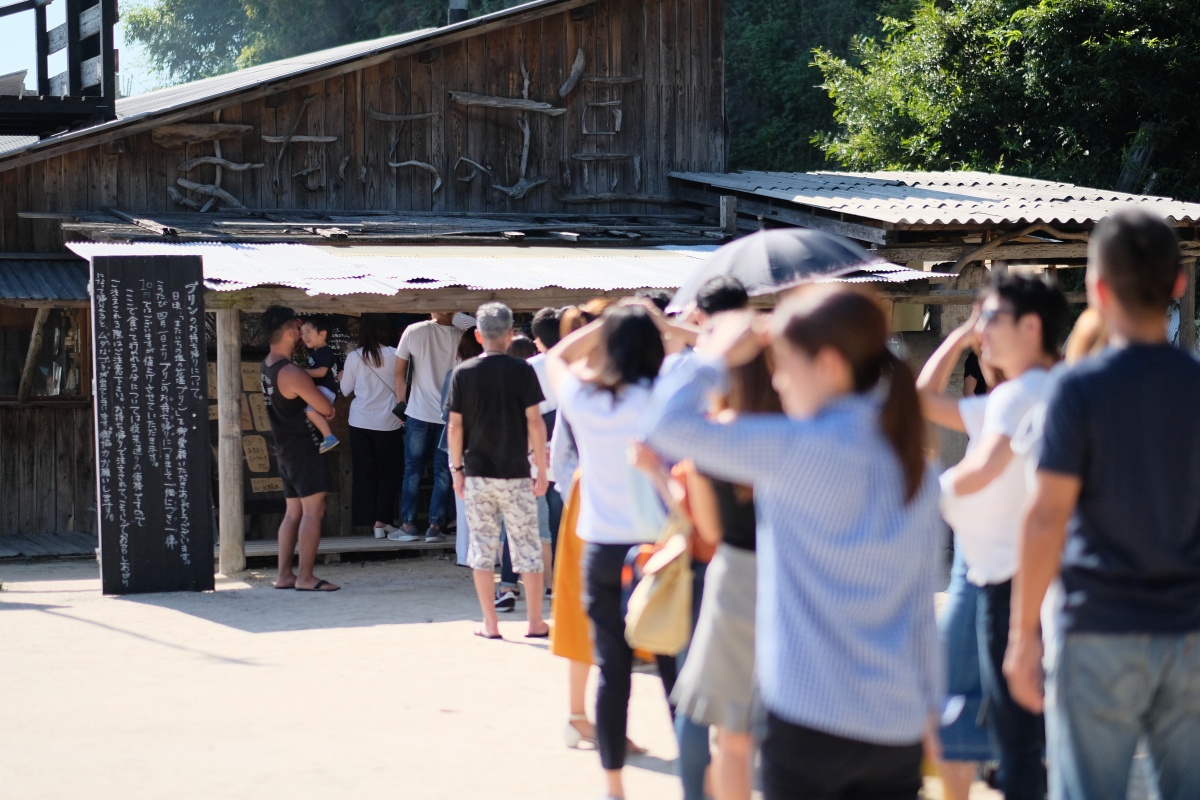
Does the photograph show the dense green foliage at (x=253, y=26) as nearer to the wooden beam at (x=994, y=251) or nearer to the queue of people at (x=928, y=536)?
the wooden beam at (x=994, y=251)

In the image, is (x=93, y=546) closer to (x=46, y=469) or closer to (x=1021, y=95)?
(x=46, y=469)

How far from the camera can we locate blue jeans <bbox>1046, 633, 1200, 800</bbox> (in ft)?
9.96

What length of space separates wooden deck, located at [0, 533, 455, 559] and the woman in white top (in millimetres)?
234

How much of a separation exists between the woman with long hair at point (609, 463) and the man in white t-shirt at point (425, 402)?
574cm

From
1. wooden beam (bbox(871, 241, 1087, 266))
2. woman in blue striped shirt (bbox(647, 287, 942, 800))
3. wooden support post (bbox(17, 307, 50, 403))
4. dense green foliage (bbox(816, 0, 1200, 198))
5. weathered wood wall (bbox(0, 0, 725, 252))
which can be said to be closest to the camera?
woman in blue striped shirt (bbox(647, 287, 942, 800))

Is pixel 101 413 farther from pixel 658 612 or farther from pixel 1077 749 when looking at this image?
pixel 1077 749

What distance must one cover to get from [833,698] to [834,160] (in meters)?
24.9

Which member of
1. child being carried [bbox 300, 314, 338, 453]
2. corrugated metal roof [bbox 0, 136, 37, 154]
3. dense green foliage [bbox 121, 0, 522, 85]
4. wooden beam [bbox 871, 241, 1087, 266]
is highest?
dense green foliage [bbox 121, 0, 522, 85]

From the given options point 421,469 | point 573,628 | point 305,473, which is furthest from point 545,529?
point 573,628

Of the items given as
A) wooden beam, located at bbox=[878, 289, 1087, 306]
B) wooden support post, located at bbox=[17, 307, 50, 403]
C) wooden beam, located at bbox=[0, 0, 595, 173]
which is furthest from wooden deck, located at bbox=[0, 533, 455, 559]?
wooden beam, located at bbox=[878, 289, 1087, 306]

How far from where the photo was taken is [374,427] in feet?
36.3

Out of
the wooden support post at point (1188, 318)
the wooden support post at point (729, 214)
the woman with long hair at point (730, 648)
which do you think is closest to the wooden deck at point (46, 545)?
the wooden support post at point (729, 214)

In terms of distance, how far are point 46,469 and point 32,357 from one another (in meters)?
1.20

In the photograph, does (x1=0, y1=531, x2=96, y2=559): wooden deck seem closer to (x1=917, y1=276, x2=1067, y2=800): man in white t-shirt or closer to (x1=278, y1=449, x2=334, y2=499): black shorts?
(x1=278, y1=449, x2=334, y2=499): black shorts
